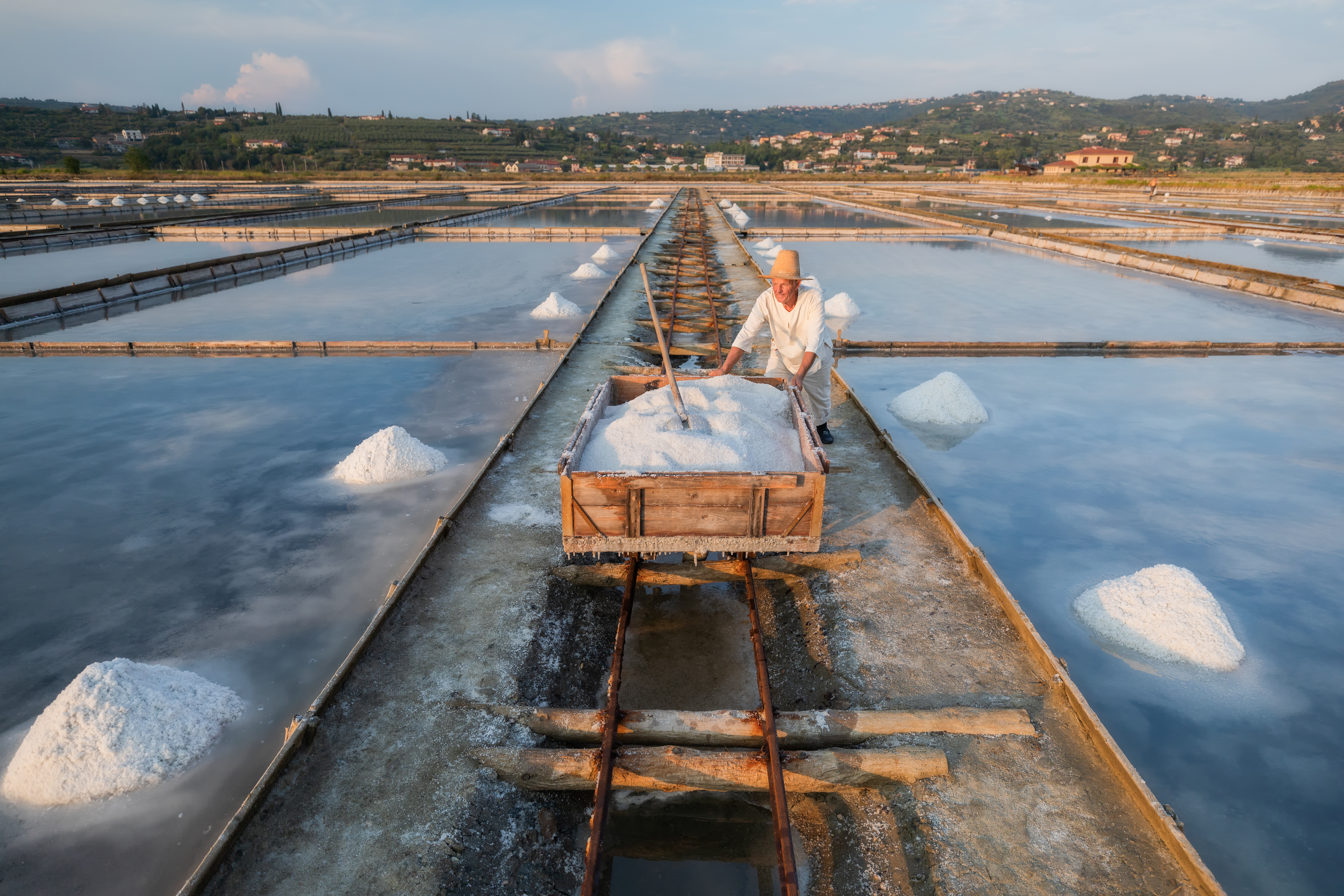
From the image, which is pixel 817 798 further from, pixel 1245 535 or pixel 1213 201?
pixel 1213 201

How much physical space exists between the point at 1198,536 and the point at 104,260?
22.3 m

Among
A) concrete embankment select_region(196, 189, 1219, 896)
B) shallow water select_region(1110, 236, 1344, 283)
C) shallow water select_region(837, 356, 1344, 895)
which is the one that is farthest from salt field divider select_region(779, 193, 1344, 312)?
concrete embankment select_region(196, 189, 1219, 896)

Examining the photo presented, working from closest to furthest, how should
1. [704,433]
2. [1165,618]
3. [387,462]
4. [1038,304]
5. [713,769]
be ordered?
[713,769] < [1165,618] < [704,433] < [387,462] < [1038,304]

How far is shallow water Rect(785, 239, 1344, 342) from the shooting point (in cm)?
1052

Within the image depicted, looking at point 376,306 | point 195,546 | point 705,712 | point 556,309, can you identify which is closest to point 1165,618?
point 705,712

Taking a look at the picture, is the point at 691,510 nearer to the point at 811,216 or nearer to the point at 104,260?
the point at 104,260

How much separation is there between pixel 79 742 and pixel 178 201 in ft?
125

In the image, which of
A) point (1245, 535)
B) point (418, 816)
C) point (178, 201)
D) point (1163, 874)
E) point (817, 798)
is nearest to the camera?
point (1163, 874)

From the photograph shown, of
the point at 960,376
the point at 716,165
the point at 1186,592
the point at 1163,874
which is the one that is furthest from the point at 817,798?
the point at 716,165

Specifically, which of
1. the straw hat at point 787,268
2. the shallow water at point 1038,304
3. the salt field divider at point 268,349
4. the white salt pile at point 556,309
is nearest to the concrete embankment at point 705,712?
the straw hat at point 787,268

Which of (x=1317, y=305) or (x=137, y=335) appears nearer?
(x=137, y=335)

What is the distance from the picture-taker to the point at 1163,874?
7.53 feet

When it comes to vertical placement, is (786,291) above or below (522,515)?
above

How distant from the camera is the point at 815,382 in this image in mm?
5176
